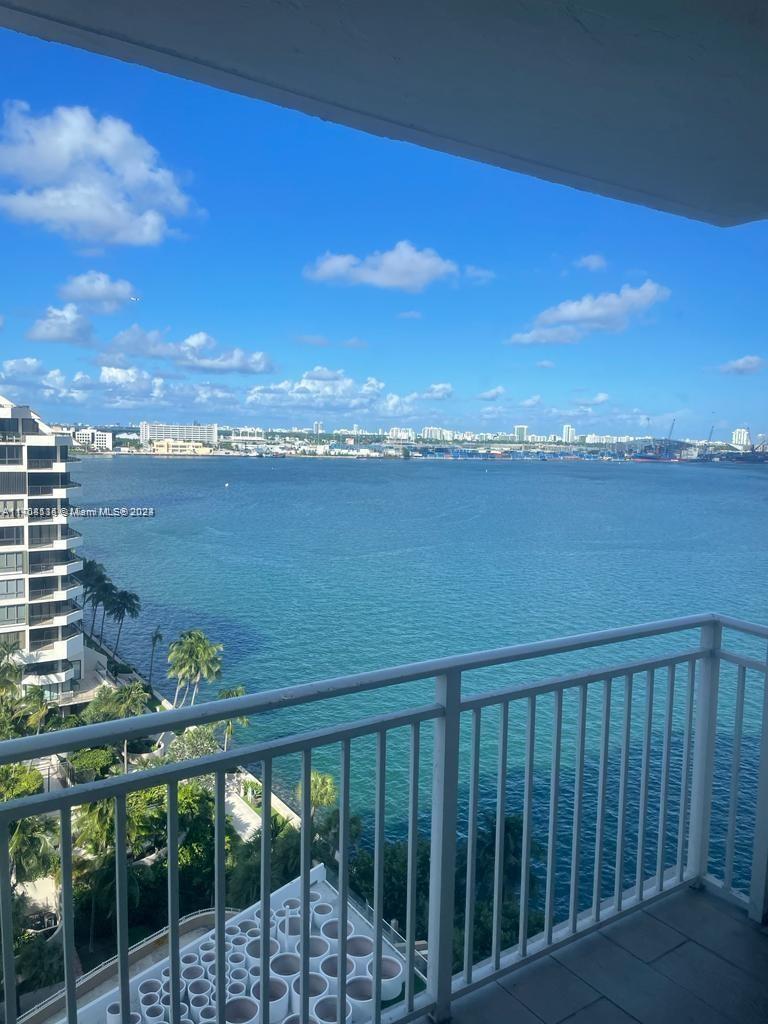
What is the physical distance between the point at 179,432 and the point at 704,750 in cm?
3473

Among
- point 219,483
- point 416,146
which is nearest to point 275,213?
point 219,483

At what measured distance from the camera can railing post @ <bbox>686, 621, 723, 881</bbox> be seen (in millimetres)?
1981

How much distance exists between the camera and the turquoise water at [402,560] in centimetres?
2911

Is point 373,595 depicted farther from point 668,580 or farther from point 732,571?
point 732,571

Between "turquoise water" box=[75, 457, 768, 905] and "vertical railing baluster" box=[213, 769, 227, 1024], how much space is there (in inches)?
643

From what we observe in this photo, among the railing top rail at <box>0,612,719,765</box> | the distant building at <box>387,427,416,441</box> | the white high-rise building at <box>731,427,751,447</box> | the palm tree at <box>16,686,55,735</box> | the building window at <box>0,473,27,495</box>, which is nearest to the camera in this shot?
the railing top rail at <box>0,612,719,765</box>

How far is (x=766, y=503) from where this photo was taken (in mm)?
49469

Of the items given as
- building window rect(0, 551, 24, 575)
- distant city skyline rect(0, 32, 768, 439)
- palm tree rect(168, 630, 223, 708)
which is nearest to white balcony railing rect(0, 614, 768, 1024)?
palm tree rect(168, 630, 223, 708)

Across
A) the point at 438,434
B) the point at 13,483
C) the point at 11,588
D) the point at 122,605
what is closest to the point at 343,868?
the point at 13,483

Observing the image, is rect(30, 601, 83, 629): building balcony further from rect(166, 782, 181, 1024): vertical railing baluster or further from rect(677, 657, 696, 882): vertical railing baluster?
rect(166, 782, 181, 1024): vertical railing baluster

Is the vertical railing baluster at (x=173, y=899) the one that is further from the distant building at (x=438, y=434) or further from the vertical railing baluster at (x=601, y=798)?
the distant building at (x=438, y=434)

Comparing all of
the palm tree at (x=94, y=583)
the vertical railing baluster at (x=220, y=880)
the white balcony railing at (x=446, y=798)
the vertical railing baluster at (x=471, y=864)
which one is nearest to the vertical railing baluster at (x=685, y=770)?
the white balcony railing at (x=446, y=798)

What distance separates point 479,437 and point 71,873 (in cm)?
4390

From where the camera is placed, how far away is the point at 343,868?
139 cm
